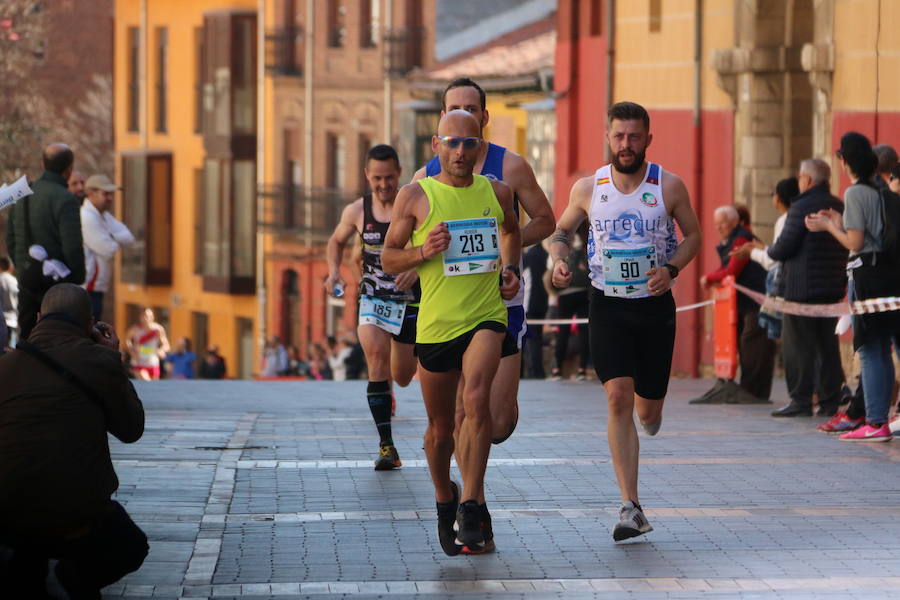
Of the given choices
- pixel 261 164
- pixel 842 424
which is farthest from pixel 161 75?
pixel 842 424

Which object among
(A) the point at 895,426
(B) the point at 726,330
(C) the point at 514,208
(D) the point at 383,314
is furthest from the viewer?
(B) the point at 726,330

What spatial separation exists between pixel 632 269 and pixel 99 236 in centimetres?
885

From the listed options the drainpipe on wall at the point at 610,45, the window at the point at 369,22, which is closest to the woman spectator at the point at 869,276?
the drainpipe on wall at the point at 610,45

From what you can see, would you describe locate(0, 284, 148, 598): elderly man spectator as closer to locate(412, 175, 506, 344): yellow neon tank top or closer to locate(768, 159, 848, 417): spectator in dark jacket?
locate(412, 175, 506, 344): yellow neon tank top

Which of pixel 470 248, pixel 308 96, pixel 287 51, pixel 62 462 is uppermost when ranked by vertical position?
pixel 287 51

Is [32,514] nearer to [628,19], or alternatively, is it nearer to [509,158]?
[509,158]

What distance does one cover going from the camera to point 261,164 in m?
55.4

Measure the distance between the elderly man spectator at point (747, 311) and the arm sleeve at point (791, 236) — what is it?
1851mm

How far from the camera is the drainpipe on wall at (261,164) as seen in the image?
54.7 metres

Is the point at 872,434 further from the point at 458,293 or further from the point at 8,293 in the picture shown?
the point at 8,293

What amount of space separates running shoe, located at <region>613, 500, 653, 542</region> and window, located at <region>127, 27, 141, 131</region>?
5313cm

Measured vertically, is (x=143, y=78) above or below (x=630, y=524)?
above

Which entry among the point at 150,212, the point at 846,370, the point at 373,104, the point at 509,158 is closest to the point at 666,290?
the point at 509,158

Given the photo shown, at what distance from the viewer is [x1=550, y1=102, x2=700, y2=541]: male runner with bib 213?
1019 cm
